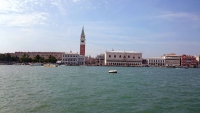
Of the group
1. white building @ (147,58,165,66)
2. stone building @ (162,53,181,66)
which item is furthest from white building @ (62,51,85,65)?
stone building @ (162,53,181,66)

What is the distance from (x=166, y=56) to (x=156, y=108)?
85.5 meters

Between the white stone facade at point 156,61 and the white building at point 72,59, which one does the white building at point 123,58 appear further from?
the white building at point 72,59

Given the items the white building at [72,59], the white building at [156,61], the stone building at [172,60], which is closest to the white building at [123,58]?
the white building at [156,61]

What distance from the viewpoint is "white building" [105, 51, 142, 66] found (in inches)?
3388

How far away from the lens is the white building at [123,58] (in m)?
86.1

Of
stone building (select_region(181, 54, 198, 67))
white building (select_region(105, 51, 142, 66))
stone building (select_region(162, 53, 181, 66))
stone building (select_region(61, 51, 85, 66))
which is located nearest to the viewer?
stone building (select_region(61, 51, 85, 66))

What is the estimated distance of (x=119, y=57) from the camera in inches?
3425

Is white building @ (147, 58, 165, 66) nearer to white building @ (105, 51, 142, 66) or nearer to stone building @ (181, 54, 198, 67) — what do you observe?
white building @ (105, 51, 142, 66)

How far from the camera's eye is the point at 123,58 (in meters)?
86.8

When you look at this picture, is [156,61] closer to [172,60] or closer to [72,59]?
[172,60]

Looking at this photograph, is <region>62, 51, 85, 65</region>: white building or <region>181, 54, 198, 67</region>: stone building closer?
<region>62, 51, 85, 65</region>: white building

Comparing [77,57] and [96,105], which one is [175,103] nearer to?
[96,105]

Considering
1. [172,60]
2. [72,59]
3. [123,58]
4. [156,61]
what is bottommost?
[156,61]

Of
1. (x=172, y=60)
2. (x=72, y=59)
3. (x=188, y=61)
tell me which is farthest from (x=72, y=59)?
(x=188, y=61)
